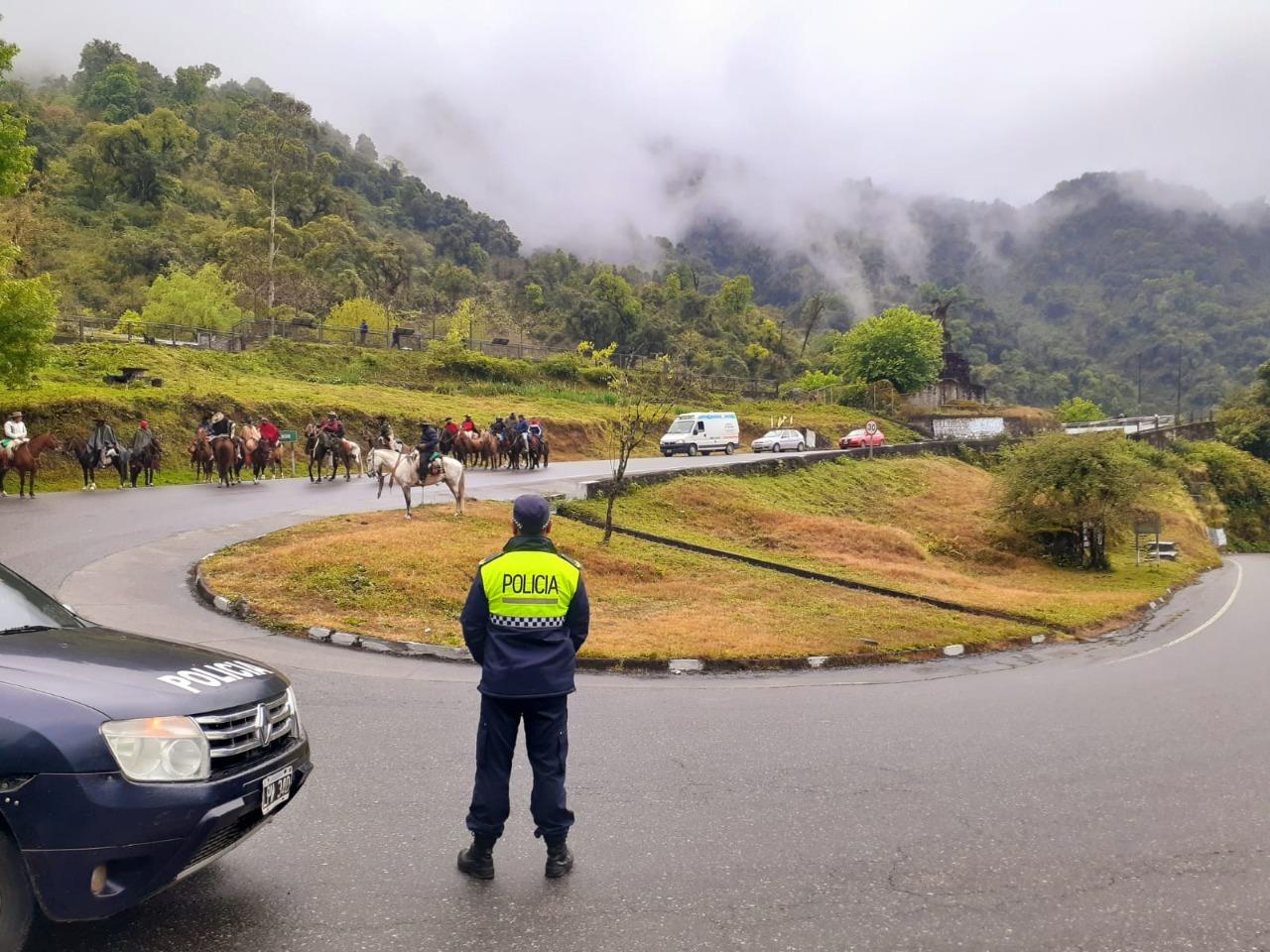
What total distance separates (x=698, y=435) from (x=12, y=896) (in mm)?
43123

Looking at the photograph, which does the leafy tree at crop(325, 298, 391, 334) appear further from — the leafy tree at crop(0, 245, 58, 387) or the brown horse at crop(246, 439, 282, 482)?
the leafy tree at crop(0, 245, 58, 387)

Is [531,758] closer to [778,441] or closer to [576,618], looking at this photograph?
[576,618]

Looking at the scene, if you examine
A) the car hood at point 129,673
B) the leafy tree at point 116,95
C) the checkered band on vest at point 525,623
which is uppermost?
the leafy tree at point 116,95

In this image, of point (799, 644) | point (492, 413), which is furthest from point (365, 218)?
point (799, 644)

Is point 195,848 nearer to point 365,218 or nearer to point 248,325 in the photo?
point 248,325

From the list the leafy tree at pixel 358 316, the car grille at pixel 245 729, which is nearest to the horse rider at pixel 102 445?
the car grille at pixel 245 729

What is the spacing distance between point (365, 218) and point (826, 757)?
403 feet

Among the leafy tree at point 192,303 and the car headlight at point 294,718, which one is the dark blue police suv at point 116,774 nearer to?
the car headlight at point 294,718

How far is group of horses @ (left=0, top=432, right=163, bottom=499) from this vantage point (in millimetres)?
20672

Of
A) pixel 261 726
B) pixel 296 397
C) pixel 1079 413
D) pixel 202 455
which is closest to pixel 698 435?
pixel 296 397

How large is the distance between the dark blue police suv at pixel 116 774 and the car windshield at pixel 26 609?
25cm

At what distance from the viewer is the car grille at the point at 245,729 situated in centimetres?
353

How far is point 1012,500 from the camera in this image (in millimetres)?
30609

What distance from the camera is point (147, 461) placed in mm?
23297
